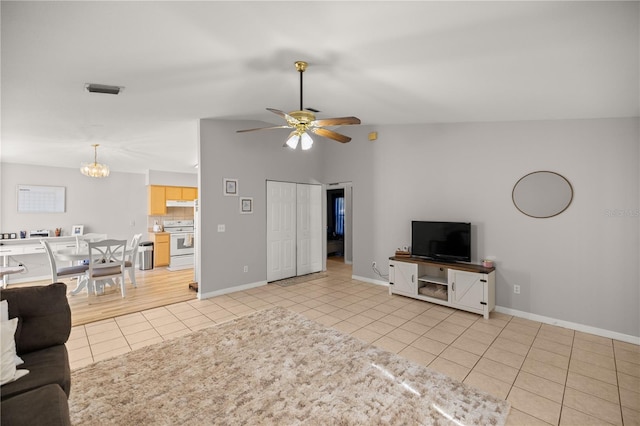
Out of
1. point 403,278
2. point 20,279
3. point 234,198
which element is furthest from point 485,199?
point 20,279

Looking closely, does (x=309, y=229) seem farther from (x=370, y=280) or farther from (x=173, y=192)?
(x=173, y=192)

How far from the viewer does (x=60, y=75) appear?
2605mm

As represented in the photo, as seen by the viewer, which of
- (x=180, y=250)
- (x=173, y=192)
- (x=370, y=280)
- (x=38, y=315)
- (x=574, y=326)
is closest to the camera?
(x=38, y=315)

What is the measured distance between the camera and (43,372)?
170 centimetres

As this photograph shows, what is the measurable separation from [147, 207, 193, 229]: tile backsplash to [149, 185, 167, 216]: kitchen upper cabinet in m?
0.28

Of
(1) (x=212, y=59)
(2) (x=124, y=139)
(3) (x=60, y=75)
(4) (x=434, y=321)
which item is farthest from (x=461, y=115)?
(2) (x=124, y=139)

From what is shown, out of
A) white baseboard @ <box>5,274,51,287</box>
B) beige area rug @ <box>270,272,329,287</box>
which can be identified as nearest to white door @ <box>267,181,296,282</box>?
beige area rug @ <box>270,272,329,287</box>

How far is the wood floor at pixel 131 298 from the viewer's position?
3922 mm

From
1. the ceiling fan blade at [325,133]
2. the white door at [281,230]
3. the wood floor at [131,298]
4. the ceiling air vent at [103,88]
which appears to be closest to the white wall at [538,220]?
the white door at [281,230]

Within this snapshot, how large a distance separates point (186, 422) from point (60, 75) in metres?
3.16

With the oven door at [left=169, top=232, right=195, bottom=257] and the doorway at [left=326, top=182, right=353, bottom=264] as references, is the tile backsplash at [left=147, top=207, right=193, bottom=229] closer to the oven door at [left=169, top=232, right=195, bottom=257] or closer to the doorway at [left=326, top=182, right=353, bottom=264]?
the oven door at [left=169, top=232, right=195, bottom=257]

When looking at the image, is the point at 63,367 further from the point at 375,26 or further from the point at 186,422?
the point at 375,26

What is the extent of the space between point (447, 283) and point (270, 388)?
297 centimetres

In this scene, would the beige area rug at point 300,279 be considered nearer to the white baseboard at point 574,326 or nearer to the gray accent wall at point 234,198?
the gray accent wall at point 234,198
